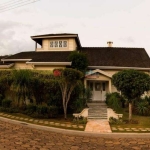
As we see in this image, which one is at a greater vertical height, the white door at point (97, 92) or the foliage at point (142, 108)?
the white door at point (97, 92)

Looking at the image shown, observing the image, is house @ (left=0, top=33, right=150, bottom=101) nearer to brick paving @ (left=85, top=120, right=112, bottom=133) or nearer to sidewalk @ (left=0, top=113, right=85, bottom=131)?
brick paving @ (left=85, top=120, right=112, bottom=133)

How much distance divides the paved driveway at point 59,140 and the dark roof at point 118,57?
11312 mm

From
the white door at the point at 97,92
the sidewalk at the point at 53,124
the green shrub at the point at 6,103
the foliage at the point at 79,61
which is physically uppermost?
the foliage at the point at 79,61

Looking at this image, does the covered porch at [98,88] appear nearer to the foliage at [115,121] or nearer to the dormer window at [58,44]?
the dormer window at [58,44]

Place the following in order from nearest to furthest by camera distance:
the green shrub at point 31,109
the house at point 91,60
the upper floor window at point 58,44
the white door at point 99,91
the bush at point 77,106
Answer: the green shrub at point 31,109, the bush at point 77,106, the house at point 91,60, the white door at point 99,91, the upper floor window at point 58,44

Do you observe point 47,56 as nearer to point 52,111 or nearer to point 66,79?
point 66,79

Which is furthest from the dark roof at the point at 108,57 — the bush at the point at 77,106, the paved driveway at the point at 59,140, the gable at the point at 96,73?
the paved driveway at the point at 59,140

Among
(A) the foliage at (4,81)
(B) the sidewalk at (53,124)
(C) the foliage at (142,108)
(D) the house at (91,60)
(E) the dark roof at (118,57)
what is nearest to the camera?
(B) the sidewalk at (53,124)

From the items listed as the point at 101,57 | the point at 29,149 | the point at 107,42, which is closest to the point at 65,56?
the point at 101,57

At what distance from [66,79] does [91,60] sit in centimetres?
924

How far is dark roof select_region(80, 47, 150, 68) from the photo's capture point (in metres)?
21.9

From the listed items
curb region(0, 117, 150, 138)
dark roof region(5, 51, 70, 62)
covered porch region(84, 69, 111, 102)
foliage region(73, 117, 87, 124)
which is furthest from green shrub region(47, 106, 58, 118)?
dark roof region(5, 51, 70, 62)

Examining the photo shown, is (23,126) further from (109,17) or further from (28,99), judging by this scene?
(109,17)

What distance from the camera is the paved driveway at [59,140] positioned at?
8812 millimetres
